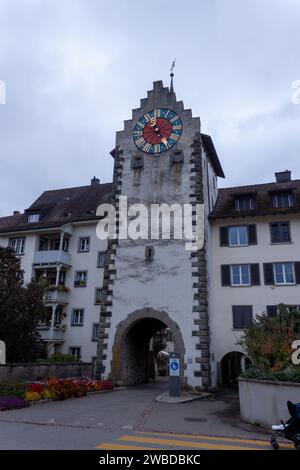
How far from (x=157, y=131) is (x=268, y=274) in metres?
12.0

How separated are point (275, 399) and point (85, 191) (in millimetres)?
29464

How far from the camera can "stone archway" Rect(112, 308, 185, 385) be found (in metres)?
23.7

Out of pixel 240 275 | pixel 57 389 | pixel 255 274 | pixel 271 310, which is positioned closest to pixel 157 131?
pixel 240 275

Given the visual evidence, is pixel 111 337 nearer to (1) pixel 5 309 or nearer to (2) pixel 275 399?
(1) pixel 5 309

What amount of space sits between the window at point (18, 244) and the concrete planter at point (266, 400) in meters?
24.7

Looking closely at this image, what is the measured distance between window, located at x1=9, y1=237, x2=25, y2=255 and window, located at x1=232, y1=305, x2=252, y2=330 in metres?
17.9

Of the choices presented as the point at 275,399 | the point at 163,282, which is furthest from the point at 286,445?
the point at 163,282

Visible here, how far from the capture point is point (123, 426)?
1202 cm

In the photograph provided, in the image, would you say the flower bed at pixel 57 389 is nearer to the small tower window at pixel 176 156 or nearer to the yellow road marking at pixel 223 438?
the yellow road marking at pixel 223 438

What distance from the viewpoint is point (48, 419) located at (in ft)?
43.1

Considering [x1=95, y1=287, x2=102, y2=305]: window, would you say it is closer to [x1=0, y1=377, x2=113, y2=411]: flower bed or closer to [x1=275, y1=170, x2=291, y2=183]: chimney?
[x1=0, y1=377, x2=113, y2=411]: flower bed

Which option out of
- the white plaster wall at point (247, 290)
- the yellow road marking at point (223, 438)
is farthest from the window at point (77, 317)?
the yellow road marking at point (223, 438)

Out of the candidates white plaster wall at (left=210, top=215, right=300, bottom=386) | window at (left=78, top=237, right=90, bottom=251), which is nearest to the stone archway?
white plaster wall at (left=210, top=215, right=300, bottom=386)

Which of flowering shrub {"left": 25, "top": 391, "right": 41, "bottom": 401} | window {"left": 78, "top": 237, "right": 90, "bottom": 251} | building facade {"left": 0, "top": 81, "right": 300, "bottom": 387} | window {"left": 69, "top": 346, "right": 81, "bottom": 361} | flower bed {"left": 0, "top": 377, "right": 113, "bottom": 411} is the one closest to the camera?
flower bed {"left": 0, "top": 377, "right": 113, "bottom": 411}
